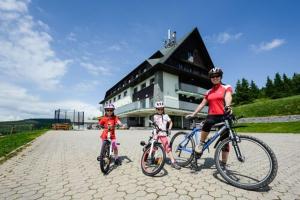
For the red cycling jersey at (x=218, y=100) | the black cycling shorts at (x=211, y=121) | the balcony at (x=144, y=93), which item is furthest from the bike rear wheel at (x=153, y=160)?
the balcony at (x=144, y=93)

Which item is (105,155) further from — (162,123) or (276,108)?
(276,108)

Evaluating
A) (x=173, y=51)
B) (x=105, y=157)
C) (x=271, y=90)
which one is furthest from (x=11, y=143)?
(x=271, y=90)

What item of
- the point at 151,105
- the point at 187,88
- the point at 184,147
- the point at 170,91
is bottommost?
the point at 184,147

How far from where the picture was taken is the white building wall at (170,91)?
1089 inches

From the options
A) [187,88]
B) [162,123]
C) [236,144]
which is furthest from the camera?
Result: [187,88]

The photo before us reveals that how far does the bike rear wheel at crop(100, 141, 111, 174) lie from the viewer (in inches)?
184

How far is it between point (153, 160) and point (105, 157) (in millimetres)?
1181

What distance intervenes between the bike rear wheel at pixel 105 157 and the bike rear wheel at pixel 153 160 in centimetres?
87

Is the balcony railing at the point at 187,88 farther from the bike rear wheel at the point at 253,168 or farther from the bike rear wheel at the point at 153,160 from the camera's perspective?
the bike rear wheel at the point at 253,168

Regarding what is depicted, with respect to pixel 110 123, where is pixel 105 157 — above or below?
below

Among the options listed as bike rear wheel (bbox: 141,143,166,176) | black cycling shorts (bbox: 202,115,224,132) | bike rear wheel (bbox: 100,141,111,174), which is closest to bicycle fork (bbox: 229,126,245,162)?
black cycling shorts (bbox: 202,115,224,132)

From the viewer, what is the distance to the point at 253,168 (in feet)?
15.3

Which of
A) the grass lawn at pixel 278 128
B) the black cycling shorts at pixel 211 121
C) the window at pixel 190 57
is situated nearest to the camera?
the black cycling shorts at pixel 211 121

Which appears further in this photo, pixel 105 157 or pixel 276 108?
pixel 276 108
